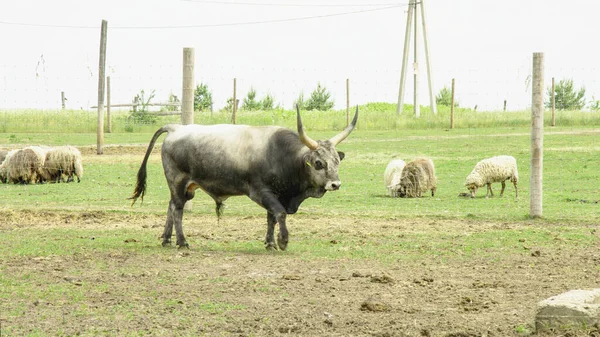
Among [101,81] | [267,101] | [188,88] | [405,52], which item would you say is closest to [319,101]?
[267,101]

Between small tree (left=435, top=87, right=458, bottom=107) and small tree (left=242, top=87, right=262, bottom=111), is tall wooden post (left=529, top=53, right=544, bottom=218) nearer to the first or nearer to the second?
small tree (left=242, top=87, right=262, bottom=111)

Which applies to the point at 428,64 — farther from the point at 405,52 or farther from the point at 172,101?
the point at 172,101

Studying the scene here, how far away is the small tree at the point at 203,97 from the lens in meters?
49.6

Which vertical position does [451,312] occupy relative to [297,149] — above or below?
below

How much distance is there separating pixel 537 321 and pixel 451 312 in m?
1.02

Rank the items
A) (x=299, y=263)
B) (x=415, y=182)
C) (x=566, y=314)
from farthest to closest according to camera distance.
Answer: (x=415, y=182) → (x=299, y=263) → (x=566, y=314)

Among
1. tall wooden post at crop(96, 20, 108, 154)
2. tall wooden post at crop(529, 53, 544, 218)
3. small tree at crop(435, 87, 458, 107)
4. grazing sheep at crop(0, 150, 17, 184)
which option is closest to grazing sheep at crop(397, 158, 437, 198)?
→ tall wooden post at crop(529, 53, 544, 218)

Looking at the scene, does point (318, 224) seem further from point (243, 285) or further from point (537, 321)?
point (537, 321)

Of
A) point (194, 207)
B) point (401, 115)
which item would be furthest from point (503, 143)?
point (194, 207)

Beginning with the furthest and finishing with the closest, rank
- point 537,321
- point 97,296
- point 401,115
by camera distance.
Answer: point 401,115
point 97,296
point 537,321

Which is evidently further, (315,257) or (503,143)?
(503,143)

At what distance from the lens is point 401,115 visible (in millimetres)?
44719

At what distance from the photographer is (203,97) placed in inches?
2031

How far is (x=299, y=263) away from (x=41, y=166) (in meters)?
14.5
